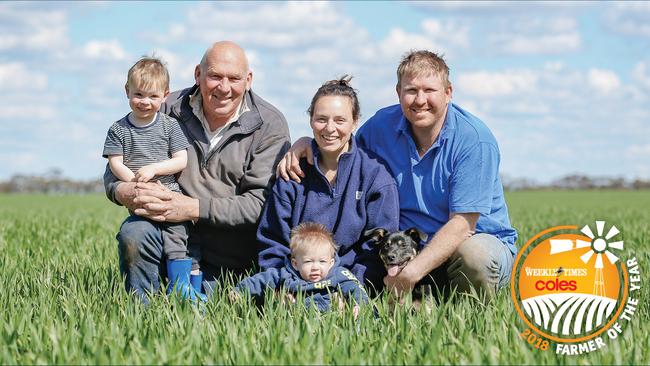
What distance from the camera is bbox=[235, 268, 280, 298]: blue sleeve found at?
18.7 feet

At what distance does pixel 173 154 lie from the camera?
20.8ft

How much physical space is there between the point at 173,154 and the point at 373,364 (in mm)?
3007

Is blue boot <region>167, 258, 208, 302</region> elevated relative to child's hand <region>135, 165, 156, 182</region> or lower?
lower

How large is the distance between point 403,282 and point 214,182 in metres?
1.83

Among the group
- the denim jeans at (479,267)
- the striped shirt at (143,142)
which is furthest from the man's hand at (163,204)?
the denim jeans at (479,267)

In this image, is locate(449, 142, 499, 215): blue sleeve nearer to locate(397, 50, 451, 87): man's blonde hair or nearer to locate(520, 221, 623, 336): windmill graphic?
locate(397, 50, 451, 87): man's blonde hair

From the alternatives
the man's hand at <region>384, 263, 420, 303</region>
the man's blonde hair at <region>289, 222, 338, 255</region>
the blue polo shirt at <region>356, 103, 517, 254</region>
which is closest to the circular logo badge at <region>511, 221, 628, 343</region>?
the man's hand at <region>384, 263, 420, 303</region>

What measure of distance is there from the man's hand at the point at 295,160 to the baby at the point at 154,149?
32.4 inches

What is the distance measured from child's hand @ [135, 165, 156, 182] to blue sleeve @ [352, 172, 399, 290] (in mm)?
1675

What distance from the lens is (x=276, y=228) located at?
6102 mm

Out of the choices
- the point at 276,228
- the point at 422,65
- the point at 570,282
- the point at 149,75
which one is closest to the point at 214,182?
the point at 276,228

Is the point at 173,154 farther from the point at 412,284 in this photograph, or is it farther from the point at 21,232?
the point at 21,232

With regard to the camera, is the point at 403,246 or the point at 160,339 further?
the point at 403,246

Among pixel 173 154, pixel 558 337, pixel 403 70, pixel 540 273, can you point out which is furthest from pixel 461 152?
pixel 173 154
